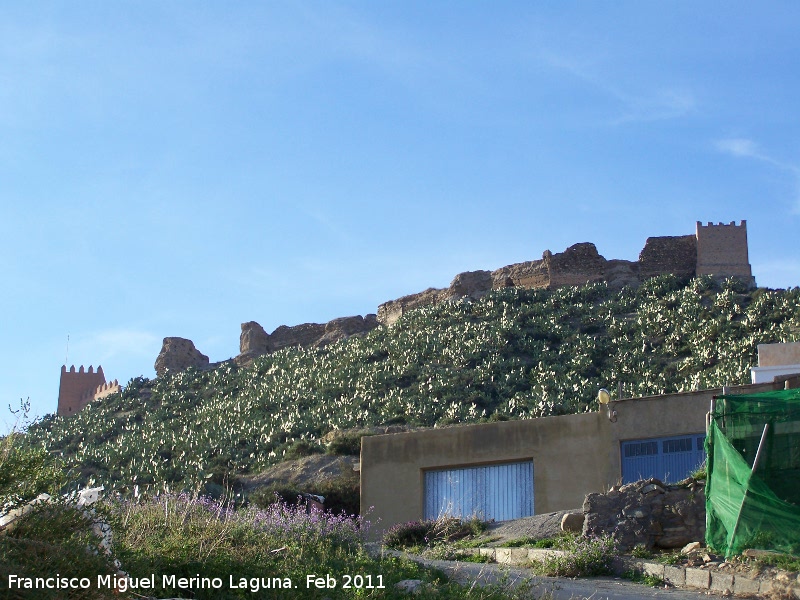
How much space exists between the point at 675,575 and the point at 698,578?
1.07 ft

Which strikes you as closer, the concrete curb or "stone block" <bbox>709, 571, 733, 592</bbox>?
the concrete curb

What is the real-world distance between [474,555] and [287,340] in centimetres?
4626

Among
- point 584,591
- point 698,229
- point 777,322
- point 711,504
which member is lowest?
point 584,591

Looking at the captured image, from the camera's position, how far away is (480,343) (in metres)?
42.9

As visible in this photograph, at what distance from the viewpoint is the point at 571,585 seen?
1055 cm

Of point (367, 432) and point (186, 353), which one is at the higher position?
point (186, 353)

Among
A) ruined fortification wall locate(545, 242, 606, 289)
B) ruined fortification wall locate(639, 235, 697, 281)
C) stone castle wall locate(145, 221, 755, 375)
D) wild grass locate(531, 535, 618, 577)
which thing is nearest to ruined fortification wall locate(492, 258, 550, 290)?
stone castle wall locate(145, 221, 755, 375)

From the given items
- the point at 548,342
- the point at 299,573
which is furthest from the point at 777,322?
the point at 299,573

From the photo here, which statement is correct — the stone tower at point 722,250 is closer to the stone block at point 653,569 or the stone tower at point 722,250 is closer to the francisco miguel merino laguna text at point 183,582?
the stone block at point 653,569

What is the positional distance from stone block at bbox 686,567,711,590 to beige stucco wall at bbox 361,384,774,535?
5874mm

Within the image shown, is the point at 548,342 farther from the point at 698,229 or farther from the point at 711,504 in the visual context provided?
the point at 711,504

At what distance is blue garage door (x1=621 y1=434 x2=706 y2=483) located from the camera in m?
16.8

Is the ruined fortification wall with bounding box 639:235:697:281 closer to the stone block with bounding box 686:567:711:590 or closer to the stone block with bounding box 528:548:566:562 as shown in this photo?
the stone block with bounding box 528:548:566:562

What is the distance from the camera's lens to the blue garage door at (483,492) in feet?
59.7
